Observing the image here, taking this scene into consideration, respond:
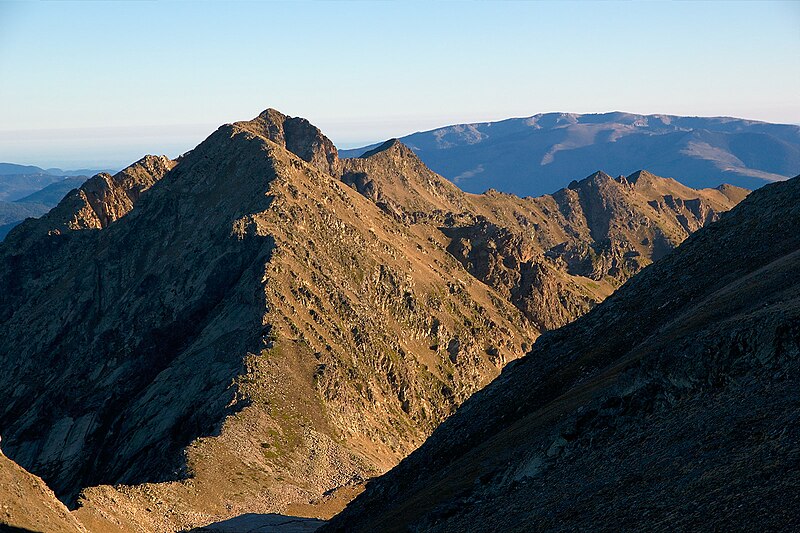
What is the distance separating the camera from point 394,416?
15925cm

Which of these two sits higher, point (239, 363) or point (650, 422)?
point (650, 422)

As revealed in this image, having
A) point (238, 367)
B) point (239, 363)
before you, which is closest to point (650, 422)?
point (238, 367)

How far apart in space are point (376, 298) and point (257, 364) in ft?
153

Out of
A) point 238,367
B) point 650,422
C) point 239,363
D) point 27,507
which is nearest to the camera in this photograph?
point 650,422

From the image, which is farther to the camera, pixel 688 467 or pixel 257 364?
pixel 257 364

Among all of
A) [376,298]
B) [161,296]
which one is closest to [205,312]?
[161,296]

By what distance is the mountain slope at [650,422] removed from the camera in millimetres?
36406

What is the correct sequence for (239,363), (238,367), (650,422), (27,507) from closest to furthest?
1. (650,422)
2. (27,507)
3. (238,367)
4. (239,363)

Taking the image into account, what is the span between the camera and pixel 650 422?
47688 millimetres

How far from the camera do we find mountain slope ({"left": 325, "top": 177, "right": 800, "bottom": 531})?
119 feet

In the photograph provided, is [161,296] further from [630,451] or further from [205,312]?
[630,451]

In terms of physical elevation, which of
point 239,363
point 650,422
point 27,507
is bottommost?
point 239,363

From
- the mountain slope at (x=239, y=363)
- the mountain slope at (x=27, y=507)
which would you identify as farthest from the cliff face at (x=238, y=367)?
the mountain slope at (x=27, y=507)

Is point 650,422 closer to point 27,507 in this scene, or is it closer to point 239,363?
point 27,507
